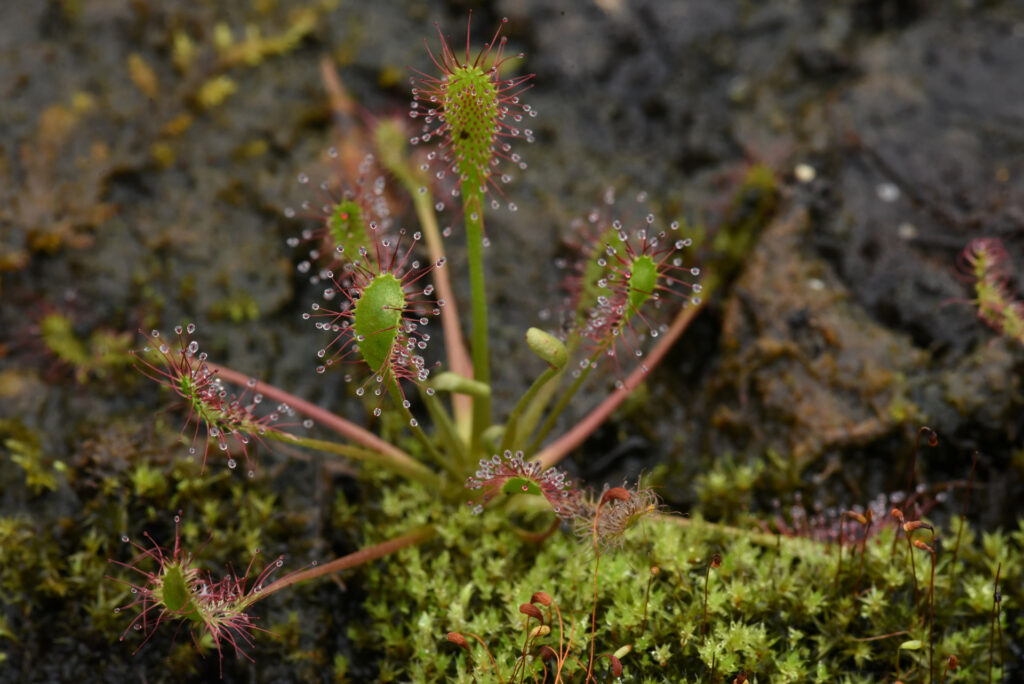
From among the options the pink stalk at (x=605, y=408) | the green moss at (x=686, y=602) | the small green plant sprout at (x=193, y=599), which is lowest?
the small green plant sprout at (x=193, y=599)

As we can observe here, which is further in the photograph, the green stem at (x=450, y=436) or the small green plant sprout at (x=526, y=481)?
the green stem at (x=450, y=436)

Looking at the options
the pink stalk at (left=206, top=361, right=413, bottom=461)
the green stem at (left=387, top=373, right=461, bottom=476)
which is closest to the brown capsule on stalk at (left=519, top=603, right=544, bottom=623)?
the green stem at (left=387, top=373, right=461, bottom=476)

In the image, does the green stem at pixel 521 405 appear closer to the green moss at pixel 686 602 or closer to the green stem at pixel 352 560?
the green moss at pixel 686 602

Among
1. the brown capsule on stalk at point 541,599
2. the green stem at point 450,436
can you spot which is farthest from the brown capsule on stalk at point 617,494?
the green stem at point 450,436

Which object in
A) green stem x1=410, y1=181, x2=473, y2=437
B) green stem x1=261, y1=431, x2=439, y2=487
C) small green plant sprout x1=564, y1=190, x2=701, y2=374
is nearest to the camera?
small green plant sprout x1=564, y1=190, x2=701, y2=374

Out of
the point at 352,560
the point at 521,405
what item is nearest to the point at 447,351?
the point at 521,405

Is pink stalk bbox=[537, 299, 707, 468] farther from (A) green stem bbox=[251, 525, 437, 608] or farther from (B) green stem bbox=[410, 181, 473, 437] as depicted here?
(A) green stem bbox=[251, 525, 437, 608]

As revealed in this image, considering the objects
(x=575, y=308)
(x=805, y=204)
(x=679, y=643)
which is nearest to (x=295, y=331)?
(x=575, y=308)
